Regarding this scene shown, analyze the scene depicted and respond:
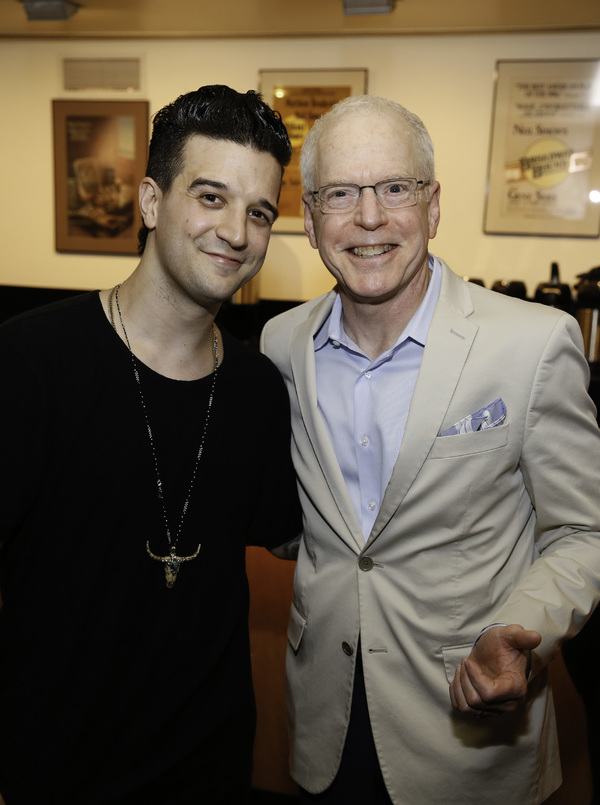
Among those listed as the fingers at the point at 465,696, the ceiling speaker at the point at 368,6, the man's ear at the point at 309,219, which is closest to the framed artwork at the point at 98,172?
the ceiling speaker at the point at 368,6

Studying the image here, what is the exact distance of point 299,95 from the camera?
3787mm

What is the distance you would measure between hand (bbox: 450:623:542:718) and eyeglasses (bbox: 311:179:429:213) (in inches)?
34.5

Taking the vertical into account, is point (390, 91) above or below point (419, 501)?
above

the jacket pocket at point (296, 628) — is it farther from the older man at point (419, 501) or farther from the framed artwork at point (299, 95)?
the framed artwork at point (299, 95)

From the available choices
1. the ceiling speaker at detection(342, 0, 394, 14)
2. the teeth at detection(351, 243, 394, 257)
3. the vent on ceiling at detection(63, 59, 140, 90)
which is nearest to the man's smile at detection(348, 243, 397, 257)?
the teeth at detection(351, 243, 394, 257)

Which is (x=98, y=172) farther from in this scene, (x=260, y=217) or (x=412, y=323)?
(x=412, y=323)

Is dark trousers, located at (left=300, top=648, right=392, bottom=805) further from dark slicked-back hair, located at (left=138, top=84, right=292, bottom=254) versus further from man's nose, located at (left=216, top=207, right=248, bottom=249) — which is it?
dark slicked-back hair, located at (left=138, top=84, right=292, bottom=254)

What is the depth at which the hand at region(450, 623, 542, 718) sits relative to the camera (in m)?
1.11

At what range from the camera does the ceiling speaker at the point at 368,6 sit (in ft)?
10.2

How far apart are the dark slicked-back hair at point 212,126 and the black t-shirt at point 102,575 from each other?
0.32m

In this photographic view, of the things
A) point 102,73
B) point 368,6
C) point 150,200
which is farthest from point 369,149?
point 102,73

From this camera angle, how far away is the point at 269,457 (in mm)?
1554

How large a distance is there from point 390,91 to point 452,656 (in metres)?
3.21

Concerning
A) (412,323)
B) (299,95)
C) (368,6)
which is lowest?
(412,323)
